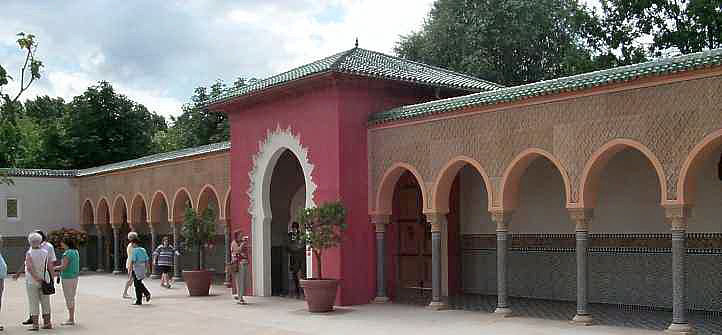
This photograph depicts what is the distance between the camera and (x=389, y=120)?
15.0 meters

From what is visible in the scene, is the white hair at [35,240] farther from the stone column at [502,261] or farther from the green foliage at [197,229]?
the stone column at [502,261]

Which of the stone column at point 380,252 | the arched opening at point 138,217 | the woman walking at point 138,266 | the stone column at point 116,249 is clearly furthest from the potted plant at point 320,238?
the stone column at point 116,249

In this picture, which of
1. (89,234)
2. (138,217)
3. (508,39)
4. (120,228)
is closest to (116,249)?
(120,228)

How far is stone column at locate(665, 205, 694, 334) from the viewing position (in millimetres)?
10492

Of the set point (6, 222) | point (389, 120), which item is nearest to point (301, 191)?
point (389, 120)

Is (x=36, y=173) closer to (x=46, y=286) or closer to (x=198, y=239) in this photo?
(x=198, y=239)

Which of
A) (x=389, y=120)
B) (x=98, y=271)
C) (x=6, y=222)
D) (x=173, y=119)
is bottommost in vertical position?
(x=98, y=271)

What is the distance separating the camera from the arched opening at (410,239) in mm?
16516

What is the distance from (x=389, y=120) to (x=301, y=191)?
455 cm

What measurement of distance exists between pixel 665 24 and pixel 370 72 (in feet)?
52.7

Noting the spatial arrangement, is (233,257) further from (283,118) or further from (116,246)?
(116,246)

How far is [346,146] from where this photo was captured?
1526 cm

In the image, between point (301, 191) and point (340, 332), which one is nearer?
point (340, 332)

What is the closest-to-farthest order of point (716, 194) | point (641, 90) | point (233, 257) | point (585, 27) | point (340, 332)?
1. point (641, 90)
2. point (340, 332)
3. point (716, 194)
4. point (233, 257)
5. point (585, 27)
